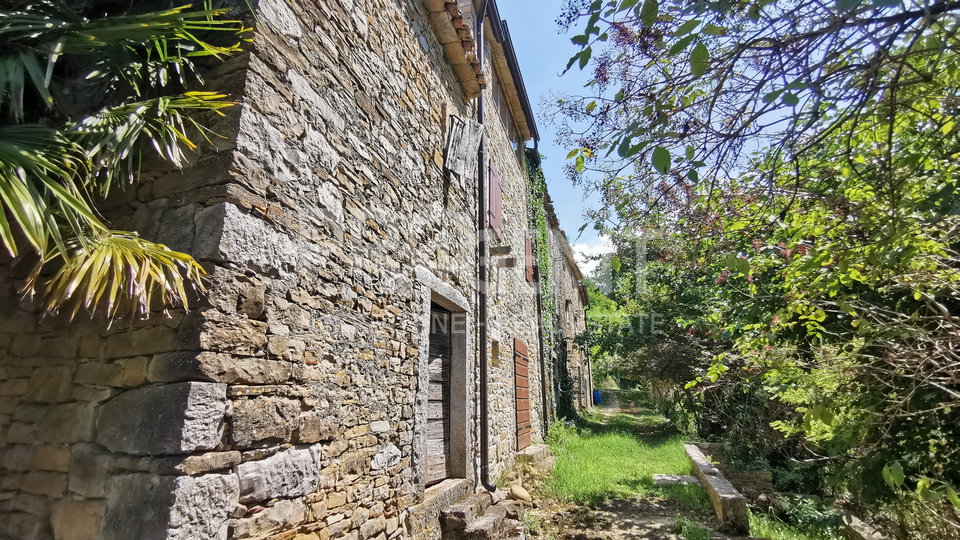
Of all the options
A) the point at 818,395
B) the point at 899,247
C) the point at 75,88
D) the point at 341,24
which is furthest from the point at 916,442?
the point at 75,88

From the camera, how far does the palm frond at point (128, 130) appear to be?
1.96 meters

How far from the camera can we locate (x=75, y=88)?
245cm

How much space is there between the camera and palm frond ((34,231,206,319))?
1744 mm

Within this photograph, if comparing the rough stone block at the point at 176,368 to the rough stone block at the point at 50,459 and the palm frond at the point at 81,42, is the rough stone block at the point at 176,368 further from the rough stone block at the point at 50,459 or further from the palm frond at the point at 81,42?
the palm frond at the point at 81,42

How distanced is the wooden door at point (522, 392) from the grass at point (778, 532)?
3113 mm

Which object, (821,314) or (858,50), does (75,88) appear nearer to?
(858,50)

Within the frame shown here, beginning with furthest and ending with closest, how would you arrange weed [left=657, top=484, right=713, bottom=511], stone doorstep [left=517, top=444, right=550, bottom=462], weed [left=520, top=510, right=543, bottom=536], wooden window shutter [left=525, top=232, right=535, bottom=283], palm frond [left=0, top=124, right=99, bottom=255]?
wooden window shutter [left=525, top=232, right=535, bottom=283], stone doorstep [left=517, top=444, right=550, bottom=462], weed [left=657, top=484, right=713, bottom=511], weed [left=520, top=510, right=543, bottom=536], palm frond [left=0, top=124, right=99, bottom=255]

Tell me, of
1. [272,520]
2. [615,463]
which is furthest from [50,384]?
[615,463]

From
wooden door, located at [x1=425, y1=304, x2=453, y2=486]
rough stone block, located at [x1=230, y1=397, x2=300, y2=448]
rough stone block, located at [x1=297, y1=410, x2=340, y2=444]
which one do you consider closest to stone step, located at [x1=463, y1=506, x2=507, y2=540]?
wooden door, located at [x1=425, y1=304, x2=453, y2=486]

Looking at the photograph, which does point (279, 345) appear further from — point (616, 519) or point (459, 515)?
point (616, 519)

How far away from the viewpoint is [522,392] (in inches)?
298

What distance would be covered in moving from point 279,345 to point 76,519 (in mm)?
1042

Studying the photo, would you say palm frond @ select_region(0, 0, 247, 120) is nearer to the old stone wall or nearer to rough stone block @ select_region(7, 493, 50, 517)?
rough stone block @ select_region(7, 493, 50, 517)

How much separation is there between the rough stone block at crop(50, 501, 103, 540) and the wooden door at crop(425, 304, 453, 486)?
8.94 feet
